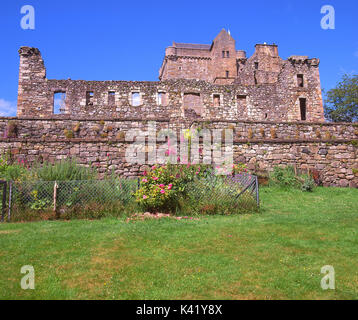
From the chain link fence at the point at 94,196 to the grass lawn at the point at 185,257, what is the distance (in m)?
0.66

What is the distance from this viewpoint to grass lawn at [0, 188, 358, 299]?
12.8ft

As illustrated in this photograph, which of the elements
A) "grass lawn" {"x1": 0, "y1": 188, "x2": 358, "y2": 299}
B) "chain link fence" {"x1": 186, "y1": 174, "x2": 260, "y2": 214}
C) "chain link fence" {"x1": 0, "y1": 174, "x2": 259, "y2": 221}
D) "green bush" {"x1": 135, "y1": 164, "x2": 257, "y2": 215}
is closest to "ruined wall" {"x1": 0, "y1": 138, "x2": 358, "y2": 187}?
"chain link fence" {"x1": 0, "y1": 174, "x2": 259, "y2": 221}

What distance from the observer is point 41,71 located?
2373cm

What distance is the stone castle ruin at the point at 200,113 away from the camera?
41.6ft

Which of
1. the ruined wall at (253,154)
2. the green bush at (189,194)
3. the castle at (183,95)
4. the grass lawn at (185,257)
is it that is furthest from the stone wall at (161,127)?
the castle at (183,95)

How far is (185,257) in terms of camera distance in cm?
509

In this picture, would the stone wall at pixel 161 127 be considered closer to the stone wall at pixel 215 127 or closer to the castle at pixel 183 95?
the stone wall at pixel 215 127

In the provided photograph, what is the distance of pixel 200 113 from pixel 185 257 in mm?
22050

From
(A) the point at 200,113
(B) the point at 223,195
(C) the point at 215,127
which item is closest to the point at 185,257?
(B) the point at 223,195

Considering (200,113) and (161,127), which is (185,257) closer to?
(161,127)

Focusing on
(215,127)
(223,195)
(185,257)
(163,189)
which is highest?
(215,127)

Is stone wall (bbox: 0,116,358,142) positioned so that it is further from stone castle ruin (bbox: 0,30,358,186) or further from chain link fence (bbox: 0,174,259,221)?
chain link fence (bbox: 0,174,259,221)

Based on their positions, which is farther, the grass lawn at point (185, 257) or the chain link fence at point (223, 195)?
the chain link fence at point (223, 195)
